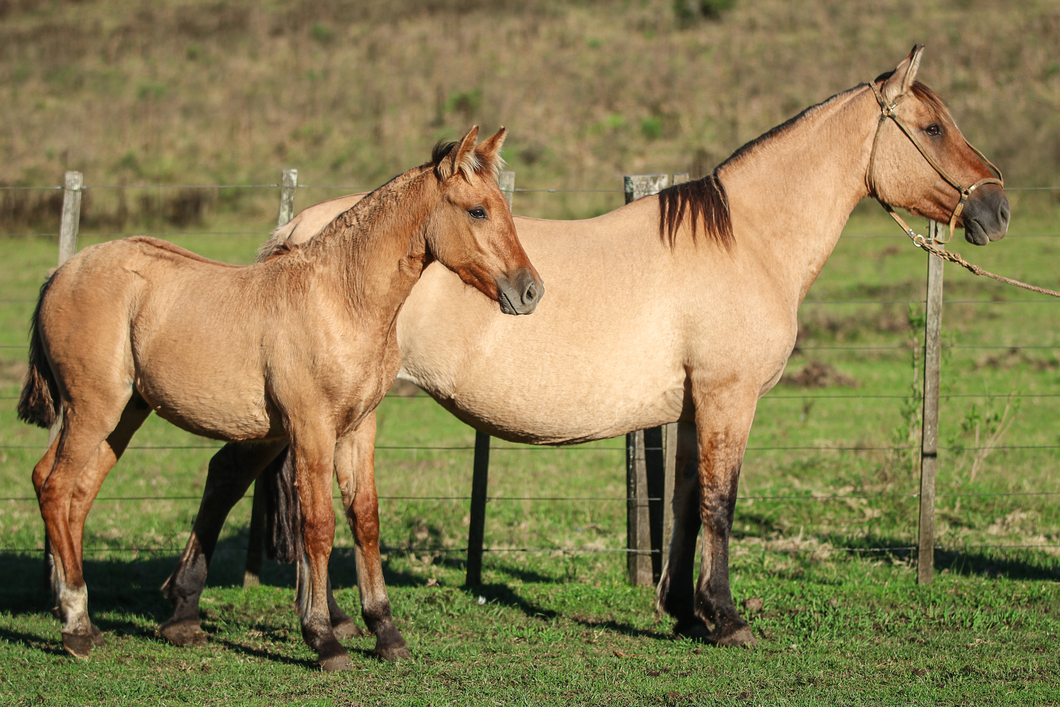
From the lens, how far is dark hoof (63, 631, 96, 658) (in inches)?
175

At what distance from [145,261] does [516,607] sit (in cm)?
286

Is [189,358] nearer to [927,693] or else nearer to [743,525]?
[927,693]

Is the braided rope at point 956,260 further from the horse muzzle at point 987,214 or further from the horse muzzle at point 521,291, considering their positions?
the horse muzzle at point 521,291

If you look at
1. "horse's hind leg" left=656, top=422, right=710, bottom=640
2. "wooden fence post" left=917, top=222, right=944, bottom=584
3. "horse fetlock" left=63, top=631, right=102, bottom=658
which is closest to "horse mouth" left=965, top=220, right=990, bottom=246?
"wooden fence post" left=917, top=222, right=944, bottom=584

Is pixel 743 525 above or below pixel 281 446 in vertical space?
below

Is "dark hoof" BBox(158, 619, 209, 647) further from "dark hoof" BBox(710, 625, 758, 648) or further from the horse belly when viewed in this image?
"dark hoof" BBox(710, 625, 758, 648)

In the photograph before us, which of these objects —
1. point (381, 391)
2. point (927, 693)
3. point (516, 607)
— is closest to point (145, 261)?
point (381, 391)

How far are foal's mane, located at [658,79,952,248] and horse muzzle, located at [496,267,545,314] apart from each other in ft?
3.75

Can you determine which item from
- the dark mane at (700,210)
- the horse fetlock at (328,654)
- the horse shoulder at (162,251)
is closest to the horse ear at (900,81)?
the dark mane at (700,210)

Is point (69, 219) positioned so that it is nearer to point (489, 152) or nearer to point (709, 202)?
point (489, 152)

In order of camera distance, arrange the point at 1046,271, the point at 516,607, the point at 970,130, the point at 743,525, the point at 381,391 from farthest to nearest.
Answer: the point at 970,130 < the point at 1046,271 < the point at 743,525 < the point at 516,607 < the point at 381,391

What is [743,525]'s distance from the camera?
7.07 m

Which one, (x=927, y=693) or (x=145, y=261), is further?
(x=145, y=261)


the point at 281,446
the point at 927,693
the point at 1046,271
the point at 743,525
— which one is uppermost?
the point at 1046,271
